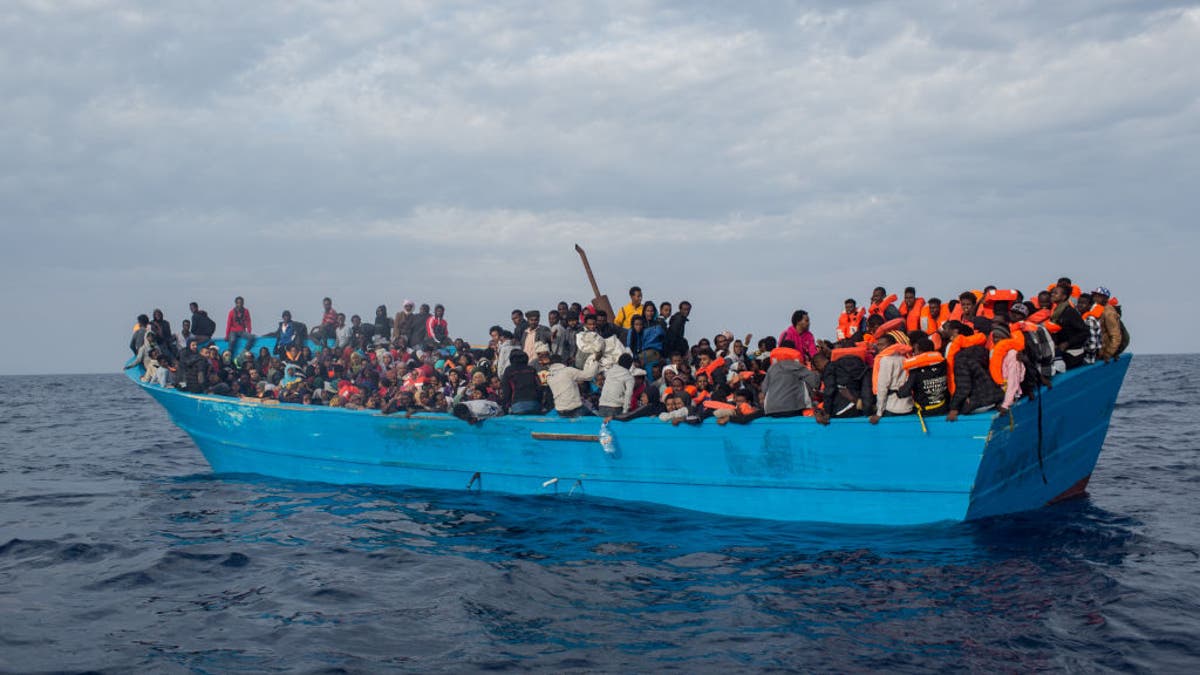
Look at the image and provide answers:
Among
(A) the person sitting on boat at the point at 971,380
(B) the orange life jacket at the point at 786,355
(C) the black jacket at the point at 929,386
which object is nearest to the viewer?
(A) the person sitting on boat at the point at 971,380

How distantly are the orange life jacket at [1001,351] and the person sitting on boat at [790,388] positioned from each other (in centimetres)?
198

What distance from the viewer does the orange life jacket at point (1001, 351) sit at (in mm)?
9016

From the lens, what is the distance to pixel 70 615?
7996 mm

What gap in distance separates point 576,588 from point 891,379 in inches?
165

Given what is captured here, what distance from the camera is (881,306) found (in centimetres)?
1302

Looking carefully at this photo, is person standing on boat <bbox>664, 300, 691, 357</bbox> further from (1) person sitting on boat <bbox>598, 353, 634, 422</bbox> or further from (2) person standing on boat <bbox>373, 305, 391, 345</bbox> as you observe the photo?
(2) person standing on boat <bbox>373, 305, 391, 345</bbox>

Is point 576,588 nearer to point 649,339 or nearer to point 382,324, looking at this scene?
point 649,339

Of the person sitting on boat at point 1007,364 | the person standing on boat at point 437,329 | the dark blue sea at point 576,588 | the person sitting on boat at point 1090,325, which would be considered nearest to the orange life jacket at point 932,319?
the person sitting on boat at point 1090,325

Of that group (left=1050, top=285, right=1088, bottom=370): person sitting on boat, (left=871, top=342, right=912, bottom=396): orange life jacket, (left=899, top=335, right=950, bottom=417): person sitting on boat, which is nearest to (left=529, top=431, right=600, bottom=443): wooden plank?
(left=871, top=342, right=912, bottom=396): orange life jacket

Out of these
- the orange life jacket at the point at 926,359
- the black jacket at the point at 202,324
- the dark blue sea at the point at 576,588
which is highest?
the black jacket at the point at 202,324

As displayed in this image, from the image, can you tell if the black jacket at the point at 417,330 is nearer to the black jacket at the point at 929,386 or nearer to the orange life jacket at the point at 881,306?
the orange life jacket at the point at 881,306

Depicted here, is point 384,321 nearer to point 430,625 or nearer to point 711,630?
point 430,625

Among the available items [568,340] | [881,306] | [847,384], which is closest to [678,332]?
[568,340]

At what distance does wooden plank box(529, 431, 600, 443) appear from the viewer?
457 inches
